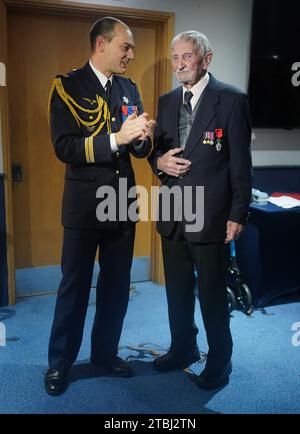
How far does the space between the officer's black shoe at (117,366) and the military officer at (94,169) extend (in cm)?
12

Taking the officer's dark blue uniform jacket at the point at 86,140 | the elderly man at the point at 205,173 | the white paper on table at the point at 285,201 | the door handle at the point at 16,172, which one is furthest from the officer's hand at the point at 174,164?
the door handle at the point at 16,172

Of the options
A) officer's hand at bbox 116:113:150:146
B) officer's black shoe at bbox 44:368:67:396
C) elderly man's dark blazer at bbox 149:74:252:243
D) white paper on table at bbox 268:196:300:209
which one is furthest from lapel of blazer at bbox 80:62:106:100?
white paper on table at bbox 268:196:300:209

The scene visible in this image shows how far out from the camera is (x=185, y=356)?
2.48 meters

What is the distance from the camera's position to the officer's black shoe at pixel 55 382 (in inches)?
86.7

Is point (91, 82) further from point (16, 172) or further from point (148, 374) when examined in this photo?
point (148, 374)

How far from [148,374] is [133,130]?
124 cm

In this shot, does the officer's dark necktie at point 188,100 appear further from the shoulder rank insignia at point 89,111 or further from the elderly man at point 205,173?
the shoulder rank insignia at point 89,111

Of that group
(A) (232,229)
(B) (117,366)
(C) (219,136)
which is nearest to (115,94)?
(C) (219,136)

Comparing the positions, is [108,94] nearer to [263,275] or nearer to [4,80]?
[4,80]

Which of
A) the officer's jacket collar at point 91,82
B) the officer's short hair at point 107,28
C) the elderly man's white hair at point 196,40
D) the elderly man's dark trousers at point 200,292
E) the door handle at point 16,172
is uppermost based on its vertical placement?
the officer's short hair at point 107,28

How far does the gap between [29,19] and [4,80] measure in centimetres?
42

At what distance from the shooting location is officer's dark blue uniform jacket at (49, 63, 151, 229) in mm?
1985

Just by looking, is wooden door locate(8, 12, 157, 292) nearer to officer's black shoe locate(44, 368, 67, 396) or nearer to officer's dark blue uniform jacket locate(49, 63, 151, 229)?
officer's dark blue uniform jacket locate(49, 63, 151, 229)

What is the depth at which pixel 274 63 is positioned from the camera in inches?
134
